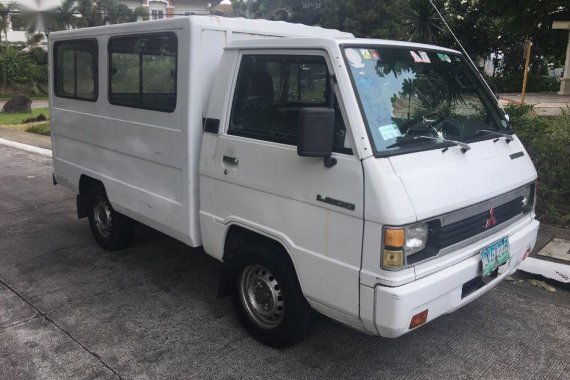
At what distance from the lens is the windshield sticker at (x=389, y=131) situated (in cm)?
288

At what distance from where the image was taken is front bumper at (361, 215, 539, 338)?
266 centimetres

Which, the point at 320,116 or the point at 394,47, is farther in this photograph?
the point at 394,47

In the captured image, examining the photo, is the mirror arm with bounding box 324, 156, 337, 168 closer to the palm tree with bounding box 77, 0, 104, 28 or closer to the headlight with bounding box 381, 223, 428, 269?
the headlight with bounding box 381, 223, 428, 269

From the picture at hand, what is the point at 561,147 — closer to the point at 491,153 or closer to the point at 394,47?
the point at 491,153

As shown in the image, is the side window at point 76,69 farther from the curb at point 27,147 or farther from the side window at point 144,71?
the curb at point 27,147

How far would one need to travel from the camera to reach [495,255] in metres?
3.19

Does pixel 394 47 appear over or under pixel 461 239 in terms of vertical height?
over

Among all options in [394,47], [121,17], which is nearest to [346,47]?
[394,47]

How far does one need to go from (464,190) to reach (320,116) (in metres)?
0.97

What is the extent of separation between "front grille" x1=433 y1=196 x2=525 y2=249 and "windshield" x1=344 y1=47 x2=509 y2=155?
1.57 ft

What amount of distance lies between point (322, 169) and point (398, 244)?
61 centimetres

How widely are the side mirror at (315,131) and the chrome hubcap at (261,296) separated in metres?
1.01

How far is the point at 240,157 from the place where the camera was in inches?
134

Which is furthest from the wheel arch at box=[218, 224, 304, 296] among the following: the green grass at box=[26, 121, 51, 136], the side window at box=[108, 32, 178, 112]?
the green grass at box=[26, 121, 51, 136]
